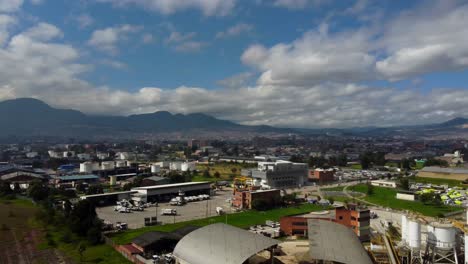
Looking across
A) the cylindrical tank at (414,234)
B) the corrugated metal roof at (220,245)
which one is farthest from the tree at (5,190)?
the cylindrical tank at (414,234)

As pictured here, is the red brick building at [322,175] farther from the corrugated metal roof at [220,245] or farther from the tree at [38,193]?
the corrugated metal roof at [220,245]

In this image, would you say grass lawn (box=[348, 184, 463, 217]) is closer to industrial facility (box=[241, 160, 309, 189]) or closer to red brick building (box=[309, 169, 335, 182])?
industrial facility (box=[241, 160, 309, 189])

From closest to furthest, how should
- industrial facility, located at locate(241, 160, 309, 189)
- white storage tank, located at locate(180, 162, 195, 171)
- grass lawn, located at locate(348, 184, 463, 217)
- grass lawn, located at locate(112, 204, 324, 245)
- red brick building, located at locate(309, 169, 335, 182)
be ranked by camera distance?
grass lawn, located at locate(112, 204, 324, 245), grass lawn, located at locate(348, 184, 463, 217), industrial facility, located at locate(241, 160, 309, 189), red brick building, located at locate(309, 169, 335, 182), white storage tank, located at locate(180, 162, 195, 171)

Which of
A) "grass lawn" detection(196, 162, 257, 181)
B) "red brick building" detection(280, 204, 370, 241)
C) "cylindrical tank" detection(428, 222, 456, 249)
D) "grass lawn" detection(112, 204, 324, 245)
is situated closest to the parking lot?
"grass lawn" detection(112, 204, 324, 245)

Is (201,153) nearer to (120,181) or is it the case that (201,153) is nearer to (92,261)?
(120,181)

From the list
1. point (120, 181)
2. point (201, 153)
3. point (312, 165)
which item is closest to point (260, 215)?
point (120, 181)

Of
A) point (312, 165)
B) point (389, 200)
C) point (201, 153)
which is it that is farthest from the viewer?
point (201, 153)
